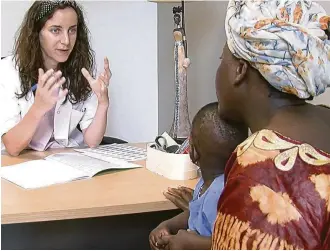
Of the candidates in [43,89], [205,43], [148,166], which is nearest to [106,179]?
[148,166]

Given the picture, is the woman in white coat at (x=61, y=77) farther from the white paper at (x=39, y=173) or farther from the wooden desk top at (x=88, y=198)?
the wooden desk top at (x=88, y=198)

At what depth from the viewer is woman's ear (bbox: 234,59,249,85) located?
0.92m

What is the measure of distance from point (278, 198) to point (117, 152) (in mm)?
1212

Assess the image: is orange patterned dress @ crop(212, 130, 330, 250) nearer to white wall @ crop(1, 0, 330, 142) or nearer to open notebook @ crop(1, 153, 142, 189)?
open notebook @ crop(1, 153, 142, 189)

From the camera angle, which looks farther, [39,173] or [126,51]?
[126,51]

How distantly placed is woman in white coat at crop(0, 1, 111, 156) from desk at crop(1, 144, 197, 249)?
1.91ft

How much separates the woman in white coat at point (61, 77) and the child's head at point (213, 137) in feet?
2.71

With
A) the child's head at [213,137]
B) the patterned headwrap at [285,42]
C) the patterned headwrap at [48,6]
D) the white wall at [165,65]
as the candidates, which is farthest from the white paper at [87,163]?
the white wall at [165,65]

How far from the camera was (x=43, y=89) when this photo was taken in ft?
6.22

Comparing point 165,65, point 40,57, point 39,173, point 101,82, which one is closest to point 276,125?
point 39,173

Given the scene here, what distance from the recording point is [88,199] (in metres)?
1.37

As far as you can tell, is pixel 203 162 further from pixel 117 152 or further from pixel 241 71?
pixel 117 152

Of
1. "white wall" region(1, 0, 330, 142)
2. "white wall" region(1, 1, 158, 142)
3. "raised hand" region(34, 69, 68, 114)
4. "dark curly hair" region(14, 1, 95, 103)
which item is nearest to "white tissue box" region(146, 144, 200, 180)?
"raised hand" region(34, 69, 68, 114)

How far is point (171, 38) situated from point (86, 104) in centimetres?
96
